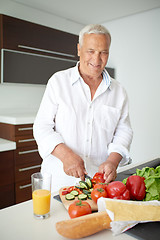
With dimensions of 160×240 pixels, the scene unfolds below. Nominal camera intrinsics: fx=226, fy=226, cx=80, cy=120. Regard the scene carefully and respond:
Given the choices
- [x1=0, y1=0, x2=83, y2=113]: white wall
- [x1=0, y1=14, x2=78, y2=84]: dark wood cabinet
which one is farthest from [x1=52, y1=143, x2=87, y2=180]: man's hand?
[x1=0, y1=0, x2=83, y2=113]: white wall


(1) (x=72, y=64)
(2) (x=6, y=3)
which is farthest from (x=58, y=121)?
(2) (x=6, y=3)

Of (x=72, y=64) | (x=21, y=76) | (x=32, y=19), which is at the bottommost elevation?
(x=21, y=76)

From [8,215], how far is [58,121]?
652 millimetres

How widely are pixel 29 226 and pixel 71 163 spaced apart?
394mm

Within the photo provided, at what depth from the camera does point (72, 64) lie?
3283 mm

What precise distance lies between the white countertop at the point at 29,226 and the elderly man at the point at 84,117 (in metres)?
0.43

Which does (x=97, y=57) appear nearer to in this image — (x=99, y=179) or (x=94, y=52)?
(x=94, y=52)

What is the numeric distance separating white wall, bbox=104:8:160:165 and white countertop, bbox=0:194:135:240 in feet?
9.08

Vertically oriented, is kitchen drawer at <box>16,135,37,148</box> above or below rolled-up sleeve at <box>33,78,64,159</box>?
below

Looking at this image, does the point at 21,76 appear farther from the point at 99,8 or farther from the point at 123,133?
the point at 123,133

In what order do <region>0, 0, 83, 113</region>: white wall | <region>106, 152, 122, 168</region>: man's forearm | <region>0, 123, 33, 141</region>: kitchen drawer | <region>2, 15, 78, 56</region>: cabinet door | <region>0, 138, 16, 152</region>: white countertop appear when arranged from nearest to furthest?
1. <region>106, 152, 122, 168</region>: man's forearm
2. <region>0, 138, 16, 152</region>: white countertop
3. <region>0, 123, 33, 141</region>: kitchen drawer
4. <region>2, 15, 78, 56</region>: cabinet door
5. <region>0, 0, 83, 113</region>: white wall

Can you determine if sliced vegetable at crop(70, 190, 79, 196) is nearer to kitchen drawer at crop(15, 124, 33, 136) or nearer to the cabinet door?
kitchen drawer at crop(15, 124, 33, 136)

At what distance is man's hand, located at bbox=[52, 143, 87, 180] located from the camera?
1056 millimetres

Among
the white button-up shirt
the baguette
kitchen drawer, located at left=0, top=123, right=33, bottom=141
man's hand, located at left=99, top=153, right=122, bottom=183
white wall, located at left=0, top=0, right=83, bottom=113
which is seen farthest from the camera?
white wall, located at left=0, top=0, right=83, bottom=113
